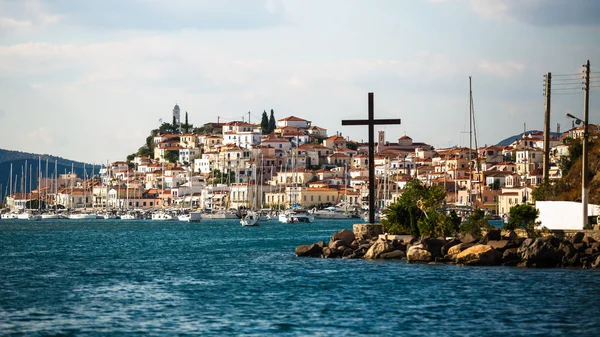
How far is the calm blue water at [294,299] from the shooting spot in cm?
2330

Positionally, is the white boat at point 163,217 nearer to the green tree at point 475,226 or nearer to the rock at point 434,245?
the green tree at point 475,226

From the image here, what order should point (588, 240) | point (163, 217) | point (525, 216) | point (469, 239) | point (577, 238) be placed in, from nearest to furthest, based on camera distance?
point (588, 240)
point (577, 238)
point (469, 239)
point (525, 216)
point (163, 217)

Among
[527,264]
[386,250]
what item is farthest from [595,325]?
[386,250]

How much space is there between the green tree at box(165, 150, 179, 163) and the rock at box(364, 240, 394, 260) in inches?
5739

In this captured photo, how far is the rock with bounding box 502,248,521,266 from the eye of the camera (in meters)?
35.4

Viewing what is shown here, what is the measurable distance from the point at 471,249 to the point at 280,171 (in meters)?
124

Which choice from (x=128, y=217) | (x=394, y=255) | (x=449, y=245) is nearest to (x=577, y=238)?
(x=449, y=245)

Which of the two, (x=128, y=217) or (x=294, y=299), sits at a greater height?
(x=128, y=217)

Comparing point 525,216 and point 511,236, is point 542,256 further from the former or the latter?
point 525,216

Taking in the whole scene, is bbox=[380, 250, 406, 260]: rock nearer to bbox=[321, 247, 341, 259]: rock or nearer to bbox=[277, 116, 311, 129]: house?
bbox=[321, 247, 341, 259]: rock

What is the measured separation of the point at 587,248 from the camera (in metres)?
34.7

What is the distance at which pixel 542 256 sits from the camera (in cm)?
3425

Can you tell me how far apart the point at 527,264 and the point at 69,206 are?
135 metres

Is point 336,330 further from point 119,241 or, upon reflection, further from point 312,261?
point 119,241
